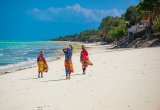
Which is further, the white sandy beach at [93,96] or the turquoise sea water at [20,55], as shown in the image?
the turquoise sea water at [20,55]

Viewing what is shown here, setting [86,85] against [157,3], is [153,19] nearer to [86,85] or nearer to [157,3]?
[157,3]

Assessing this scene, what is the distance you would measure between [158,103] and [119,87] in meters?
2.68

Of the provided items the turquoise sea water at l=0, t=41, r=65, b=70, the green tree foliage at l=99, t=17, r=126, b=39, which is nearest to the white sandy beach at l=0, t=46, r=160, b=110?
the turquoise sea water at l=0, t=41, r=65, b=70

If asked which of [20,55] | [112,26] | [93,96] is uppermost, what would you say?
[112,26]

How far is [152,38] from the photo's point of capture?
155 feet

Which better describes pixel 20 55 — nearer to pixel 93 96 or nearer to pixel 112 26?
pixel 93 96

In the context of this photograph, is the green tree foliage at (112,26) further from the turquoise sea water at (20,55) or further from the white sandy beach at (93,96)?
the white sandy beach at (93,96)

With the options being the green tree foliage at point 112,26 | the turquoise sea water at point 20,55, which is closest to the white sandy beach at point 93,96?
the turquoise sea water at point 20,55

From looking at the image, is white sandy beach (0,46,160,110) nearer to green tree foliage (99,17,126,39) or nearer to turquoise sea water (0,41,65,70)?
turquoise sea water (0,41,65,70)

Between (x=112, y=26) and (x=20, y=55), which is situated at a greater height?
(x=112, y=26)

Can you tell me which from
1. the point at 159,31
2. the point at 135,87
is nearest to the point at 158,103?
the point at 135,87

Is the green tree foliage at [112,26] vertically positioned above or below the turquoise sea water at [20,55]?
above

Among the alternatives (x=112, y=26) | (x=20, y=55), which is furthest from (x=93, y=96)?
(x=112, y=26)

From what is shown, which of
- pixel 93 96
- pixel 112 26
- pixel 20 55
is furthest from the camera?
pixel 112 26
